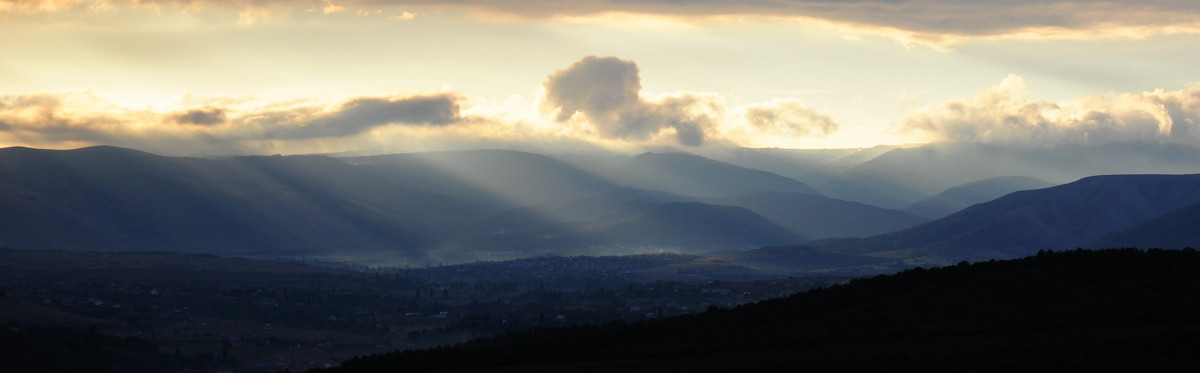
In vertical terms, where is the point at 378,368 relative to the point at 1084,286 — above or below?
below

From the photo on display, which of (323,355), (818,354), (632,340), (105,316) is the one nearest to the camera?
(818,354)

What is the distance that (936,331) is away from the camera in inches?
2714

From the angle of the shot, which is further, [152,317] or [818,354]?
[152,317]

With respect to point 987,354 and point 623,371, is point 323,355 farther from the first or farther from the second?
point 987,354

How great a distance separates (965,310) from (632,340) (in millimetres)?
19910

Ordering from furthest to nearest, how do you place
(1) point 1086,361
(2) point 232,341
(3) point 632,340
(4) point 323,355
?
(2) point 232,341 < (4) point 323,355 < (3) point 632,340 < (1) point 1086,361

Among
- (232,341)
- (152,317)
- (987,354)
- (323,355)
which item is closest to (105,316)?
(152,317)

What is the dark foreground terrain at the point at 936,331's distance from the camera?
5866cm

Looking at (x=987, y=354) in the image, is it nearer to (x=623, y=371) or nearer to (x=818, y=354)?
(x=818, y=354)

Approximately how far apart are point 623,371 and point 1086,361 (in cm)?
2150

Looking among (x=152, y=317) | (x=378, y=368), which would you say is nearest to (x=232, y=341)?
(x=152, y=317)

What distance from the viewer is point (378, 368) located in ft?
235

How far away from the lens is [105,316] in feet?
630

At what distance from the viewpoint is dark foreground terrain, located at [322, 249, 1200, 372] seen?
5866 cm
